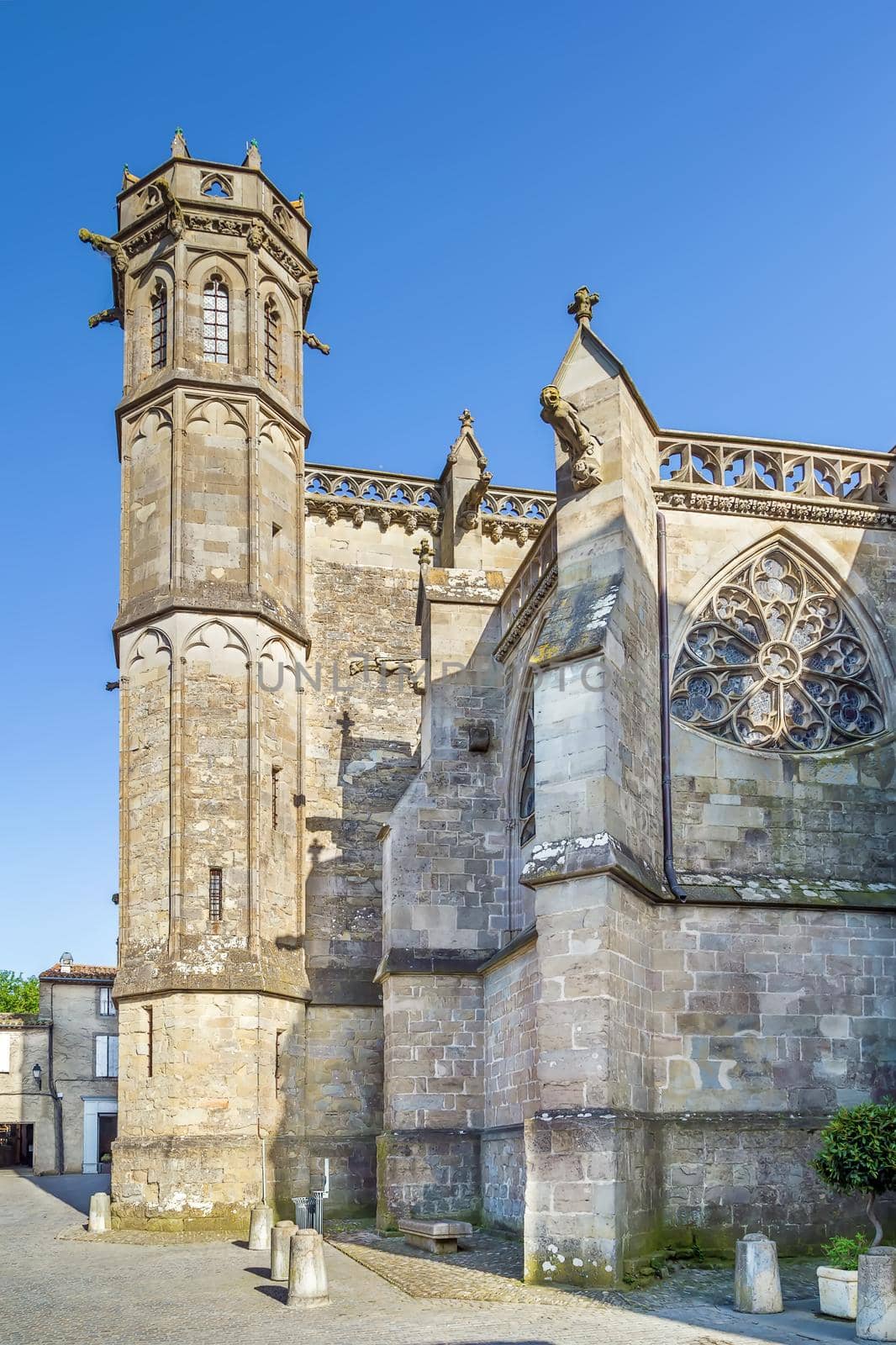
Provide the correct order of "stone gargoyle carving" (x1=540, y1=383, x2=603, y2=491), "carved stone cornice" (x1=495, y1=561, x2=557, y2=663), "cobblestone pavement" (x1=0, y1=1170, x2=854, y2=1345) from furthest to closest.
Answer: "carved stone cornice" (x1=495, y1=561, x2=557, y2=663), "stone gargoyle carving" (x1=540, y1=383, x2=603, y2=491), "cobblestone pavement" (x1=0, y1=1170, x2=854, y2=1345)

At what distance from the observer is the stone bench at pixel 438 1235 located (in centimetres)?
1446

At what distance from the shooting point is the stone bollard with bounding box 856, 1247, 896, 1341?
9336 millimetres

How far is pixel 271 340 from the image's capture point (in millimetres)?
22203

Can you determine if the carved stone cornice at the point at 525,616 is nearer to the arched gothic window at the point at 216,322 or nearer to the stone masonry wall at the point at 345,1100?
the stone masonry wall at the point at 345,1100

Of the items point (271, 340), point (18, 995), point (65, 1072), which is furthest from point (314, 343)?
→ point (18, 995)

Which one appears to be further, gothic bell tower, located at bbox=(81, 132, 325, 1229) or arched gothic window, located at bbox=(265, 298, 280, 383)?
arched gothic window, located at bbox=(265, 298, 280, 383)

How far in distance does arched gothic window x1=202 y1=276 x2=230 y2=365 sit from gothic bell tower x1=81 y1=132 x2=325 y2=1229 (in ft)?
0.09

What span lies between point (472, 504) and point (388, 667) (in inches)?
113

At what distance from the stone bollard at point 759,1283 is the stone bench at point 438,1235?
4.64m

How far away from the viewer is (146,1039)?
18.4m

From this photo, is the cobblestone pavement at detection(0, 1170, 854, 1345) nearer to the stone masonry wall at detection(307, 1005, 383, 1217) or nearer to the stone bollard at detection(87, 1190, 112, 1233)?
the stone bollard at detection(87, 1190, 112, 1233)

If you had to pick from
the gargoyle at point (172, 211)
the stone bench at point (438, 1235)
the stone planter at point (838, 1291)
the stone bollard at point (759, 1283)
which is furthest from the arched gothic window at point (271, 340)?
the stone planter at point (838, 1291)

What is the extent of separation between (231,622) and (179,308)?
501 centimetres

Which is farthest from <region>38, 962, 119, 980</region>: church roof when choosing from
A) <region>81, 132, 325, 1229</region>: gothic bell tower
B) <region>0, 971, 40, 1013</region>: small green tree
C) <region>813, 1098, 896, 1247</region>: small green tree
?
<region>813, 1098, 896, 1247</region>: small green tree
